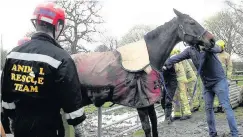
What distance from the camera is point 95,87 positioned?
19.1 feet

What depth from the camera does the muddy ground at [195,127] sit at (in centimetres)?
754

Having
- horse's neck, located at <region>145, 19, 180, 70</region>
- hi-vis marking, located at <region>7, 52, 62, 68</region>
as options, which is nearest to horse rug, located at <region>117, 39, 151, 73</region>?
horse's neck, located at <region>145, 19, 180, 70</region>

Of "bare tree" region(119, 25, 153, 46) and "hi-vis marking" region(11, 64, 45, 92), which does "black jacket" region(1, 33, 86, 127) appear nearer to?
"hi-vis marking" region(11, 64, 45, 92)

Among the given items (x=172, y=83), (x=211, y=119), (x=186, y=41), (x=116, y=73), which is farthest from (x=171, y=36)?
(x=172, y=83)

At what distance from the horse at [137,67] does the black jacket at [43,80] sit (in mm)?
2405

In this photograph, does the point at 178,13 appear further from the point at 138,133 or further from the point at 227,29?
the point at 227,29

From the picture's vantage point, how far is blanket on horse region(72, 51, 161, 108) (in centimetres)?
543

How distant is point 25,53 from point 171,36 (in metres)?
3.32

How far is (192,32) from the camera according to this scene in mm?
5918

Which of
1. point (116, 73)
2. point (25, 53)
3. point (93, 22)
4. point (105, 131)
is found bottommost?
point (105, 131)

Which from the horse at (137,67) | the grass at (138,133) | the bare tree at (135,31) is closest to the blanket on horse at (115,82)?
the horse at (137,67)

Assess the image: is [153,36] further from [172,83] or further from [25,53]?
[172,83]

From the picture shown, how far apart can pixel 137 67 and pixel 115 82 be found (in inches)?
17.5

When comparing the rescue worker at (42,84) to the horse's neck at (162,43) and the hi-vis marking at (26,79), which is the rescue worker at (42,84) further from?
the horse's neck at (162,43)
